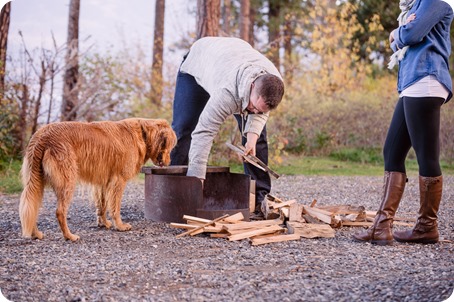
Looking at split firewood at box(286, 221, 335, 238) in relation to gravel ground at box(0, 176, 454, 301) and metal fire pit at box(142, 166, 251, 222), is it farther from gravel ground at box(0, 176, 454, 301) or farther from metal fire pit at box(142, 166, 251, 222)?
metal fire pit at box(142, 166, 251, 222)

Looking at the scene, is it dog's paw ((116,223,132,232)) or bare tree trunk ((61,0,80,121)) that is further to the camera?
bare tree trunk ((61,0,80,121))

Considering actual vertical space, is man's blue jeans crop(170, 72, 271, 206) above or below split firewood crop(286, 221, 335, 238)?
above

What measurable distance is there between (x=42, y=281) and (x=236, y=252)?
1.57 meters

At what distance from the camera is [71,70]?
12.5 m

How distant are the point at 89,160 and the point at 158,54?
1281 centimetres

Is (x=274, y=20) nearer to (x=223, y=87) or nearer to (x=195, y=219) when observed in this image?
(x=223, y=87)

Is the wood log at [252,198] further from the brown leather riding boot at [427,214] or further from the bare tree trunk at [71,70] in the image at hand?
the bare tree trunk at [71,70]

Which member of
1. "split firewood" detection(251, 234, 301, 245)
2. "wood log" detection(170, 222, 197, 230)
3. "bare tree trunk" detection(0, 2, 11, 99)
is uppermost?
"bare tree trunk" detection(0, 2, 11, 99)

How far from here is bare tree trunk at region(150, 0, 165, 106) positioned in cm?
1669

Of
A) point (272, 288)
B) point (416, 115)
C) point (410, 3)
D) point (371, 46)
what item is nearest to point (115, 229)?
point (272, 288)

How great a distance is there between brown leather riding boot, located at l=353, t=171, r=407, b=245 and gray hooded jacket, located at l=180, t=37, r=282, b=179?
1294 mm

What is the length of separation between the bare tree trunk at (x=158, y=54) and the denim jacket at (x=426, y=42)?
40.6 feet

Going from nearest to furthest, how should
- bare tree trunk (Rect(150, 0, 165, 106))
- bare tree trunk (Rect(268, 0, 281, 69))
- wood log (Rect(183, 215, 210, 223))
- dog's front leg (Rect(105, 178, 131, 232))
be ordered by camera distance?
wood log (Rect(183, 215, 210, 223)) < dog's front leg (Rect(105, 178, 131, 232)) < bare tree trunk (Rect(150, 0, 165, 106)) < bare tree trunk (Rect(268, 0, 281, 69))

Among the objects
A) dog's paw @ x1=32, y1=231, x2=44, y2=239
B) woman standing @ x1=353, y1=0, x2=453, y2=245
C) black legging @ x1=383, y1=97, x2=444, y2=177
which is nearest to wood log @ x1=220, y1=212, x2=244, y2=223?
woman standing @ x1=353, y1=0, x2=453, y2=245
